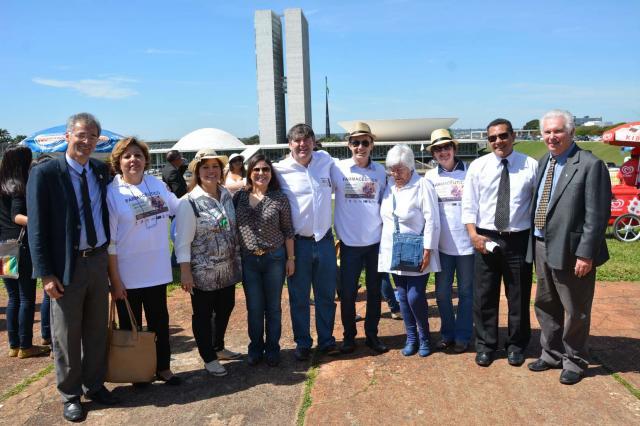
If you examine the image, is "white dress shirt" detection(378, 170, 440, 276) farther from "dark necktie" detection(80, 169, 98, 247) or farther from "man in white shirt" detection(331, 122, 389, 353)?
"dark necktie" detection(80, 169, 98, 247)

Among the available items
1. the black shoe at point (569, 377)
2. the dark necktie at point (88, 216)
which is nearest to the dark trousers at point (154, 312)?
the dark necktie at point (88, 216)

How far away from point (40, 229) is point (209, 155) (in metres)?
1.23

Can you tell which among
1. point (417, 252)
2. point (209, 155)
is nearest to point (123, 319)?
point (209, 155)

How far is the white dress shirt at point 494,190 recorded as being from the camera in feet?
12.1

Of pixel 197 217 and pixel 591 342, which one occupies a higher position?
pixel 197 217

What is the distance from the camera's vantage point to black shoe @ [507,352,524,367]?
369cm

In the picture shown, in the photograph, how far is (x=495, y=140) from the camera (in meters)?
3.70

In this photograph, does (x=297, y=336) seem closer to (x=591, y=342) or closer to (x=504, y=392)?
(x=504, y=392)

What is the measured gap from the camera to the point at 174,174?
701 centimetres

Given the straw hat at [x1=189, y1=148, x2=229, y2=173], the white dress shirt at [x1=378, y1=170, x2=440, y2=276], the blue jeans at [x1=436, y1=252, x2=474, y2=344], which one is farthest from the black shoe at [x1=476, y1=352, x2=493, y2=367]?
the straw hat at [x1=189, y1=148, x2=229, y2=173]

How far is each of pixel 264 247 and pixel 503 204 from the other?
181 cm

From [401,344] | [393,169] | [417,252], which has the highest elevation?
[393,169]

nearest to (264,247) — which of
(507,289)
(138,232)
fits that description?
(138,232)

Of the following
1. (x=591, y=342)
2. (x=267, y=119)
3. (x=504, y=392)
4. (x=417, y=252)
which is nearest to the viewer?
(x=504, y=392)
